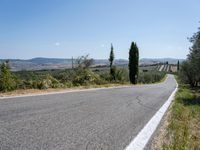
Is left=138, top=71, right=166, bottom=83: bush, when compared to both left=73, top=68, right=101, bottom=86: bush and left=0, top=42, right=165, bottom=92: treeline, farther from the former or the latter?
left=73, top=68, right=101, bottom=86: bush

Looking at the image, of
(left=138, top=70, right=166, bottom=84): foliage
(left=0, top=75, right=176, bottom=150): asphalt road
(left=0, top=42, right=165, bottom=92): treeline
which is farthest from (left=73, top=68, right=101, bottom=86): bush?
(left=138, top=70, right=166, bottom=84): foliage

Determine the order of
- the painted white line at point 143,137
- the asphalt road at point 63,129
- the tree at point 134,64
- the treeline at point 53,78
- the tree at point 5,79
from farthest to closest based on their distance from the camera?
the tree at point 134,64
the treeline at point 53,78
the tree at point 5,79
the painted white line at point 143,137
the asphalt road at point 63,129

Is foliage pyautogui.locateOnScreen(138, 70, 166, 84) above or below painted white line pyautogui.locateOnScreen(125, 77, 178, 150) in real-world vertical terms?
below

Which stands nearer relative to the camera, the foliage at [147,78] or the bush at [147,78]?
the bush at [147,78]

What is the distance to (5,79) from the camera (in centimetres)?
1586

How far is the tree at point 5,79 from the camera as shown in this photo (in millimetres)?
15625

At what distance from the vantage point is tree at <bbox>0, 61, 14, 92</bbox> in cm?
1562

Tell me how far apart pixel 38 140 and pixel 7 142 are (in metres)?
0.55

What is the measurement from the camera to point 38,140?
18.1 feet

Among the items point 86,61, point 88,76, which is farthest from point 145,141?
point 86,61

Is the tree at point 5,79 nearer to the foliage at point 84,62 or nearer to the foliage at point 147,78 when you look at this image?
the foliage at point 84,62

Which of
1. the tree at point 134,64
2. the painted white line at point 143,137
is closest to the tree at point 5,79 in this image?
the painted white line at point 143,137

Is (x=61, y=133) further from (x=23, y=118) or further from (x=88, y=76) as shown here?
(x=88, y=76)

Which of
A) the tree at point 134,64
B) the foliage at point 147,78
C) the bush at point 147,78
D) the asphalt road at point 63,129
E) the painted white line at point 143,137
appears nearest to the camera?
the asphalt road at point 63,129
